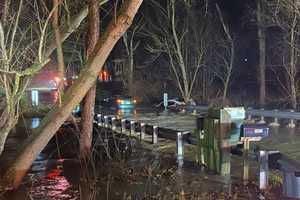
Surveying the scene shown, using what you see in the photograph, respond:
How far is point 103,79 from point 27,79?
56.6 m

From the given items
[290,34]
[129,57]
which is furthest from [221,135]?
[129,57]

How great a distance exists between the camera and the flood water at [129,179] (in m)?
11.0

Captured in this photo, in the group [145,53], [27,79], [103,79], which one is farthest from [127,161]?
[103,79]

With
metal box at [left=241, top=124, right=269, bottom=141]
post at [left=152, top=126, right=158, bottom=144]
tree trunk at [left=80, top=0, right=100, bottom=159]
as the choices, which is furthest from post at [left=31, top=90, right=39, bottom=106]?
metal box at [left=241, top=124, right=269, bottom=141]

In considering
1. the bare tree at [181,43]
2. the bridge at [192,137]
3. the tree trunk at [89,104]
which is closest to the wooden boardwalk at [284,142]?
the bridge at [192,137]

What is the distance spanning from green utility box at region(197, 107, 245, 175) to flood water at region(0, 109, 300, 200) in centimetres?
31

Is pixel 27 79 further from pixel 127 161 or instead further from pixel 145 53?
pixel 145 53

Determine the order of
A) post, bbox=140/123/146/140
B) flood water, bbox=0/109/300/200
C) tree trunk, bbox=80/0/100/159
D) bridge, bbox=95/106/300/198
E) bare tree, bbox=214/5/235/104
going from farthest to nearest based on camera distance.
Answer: bare tree, bbox=214/5/235/104, post, bbox=140/123/146/140, tree trunk, bbox=80/0/100/159, flood water, bbox=0/109/300/200, bridge, bbox=95/106/300/198

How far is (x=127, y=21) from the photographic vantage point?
12.6m

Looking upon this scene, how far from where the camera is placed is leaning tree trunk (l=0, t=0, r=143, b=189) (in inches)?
503

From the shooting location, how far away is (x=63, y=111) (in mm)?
13055

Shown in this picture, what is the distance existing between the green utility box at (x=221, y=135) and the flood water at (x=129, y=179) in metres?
0.31

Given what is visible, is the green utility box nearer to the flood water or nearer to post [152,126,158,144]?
the flood water

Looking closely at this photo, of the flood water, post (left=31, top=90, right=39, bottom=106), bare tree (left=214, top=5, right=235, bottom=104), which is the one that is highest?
bare tree (left=214, top=5, right=235, bottom=104)
